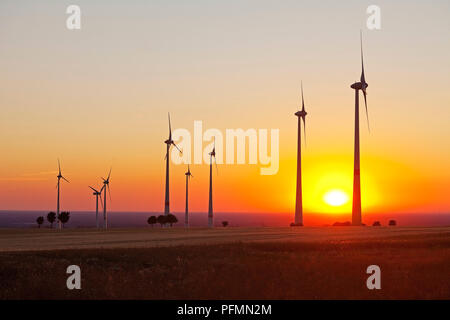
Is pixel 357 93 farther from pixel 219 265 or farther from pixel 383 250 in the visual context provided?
pixel 219 265

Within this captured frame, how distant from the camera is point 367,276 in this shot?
3275 cm

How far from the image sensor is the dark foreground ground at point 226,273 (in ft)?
96.9

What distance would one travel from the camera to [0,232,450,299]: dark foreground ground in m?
29.5

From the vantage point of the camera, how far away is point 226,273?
3441 centimetres

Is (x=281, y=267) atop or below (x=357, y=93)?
below

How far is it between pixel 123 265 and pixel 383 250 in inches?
805

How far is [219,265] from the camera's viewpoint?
3753 centimetres
